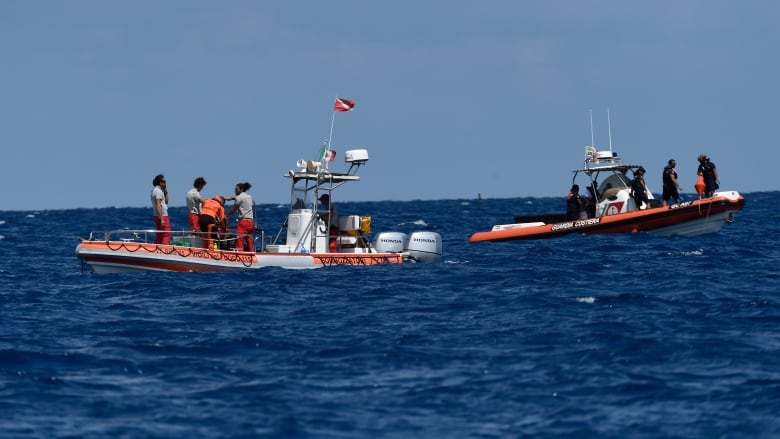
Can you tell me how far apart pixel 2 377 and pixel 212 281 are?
356 inches

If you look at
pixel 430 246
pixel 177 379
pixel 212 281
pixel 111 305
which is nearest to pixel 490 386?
pixel 177 379

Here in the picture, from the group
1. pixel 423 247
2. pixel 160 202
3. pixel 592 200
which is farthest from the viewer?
pixel 592 200

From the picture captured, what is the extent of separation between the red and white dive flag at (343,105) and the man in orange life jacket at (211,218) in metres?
3.30

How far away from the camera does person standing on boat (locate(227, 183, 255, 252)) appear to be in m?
23.6

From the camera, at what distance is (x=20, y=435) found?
10.5m

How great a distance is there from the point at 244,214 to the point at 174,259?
179 cm

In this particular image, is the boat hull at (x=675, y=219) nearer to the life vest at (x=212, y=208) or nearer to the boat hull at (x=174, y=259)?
the boat hull at (x=174, y=259)

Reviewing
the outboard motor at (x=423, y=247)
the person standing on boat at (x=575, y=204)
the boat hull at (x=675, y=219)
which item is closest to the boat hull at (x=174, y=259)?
the outboard motor at (x=423, y=247)

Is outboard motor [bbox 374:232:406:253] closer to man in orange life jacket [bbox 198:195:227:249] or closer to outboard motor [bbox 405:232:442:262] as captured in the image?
outboard motor [bbox 405:232:442:262]

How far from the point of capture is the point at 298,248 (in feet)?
78.8

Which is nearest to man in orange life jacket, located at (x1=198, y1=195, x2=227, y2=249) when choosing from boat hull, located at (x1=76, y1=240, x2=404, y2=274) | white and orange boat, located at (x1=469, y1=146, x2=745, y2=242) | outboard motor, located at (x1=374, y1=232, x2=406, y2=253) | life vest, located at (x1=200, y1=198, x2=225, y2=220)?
life vest, located at (x1=200, y1=198, x2=225, y2=220)

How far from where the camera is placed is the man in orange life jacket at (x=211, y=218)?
2345 cm

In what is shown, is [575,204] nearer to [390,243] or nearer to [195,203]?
[390,243]

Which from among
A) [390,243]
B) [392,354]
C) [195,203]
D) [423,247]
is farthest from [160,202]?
[392,354]
